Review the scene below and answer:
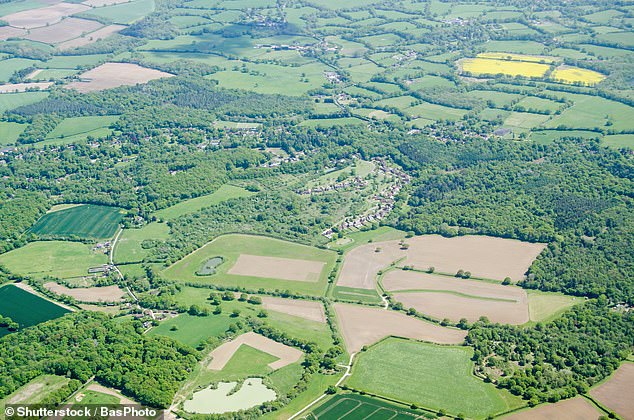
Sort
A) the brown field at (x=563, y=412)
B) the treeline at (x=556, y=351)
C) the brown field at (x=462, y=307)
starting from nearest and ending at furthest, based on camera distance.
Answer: the brown field at (x=563, y=412) → the treeline at (x=556, y=351) → the brown field at (x=462, y=307)

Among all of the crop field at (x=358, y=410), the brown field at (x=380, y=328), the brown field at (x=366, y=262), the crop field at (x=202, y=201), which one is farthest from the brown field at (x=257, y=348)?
the crop field at (x=202, y=201)

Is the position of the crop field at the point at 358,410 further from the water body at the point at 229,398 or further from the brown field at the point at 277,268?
the brown field at the point at 277,268

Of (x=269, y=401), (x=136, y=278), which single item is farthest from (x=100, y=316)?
(x=269, y=401)

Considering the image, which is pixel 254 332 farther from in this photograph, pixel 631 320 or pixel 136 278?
pixel 631 320

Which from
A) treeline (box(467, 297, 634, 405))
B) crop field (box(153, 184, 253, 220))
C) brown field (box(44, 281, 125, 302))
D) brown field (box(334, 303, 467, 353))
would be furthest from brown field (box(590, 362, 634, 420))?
crop field (box(153, 184, 253, 220))

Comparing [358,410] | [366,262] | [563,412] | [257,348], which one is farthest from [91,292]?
[563,412]

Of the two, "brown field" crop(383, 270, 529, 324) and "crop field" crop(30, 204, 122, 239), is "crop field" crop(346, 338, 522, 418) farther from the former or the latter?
"crop field" crop(30, 204, 122, 239)

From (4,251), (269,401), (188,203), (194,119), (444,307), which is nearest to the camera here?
(269,401)
